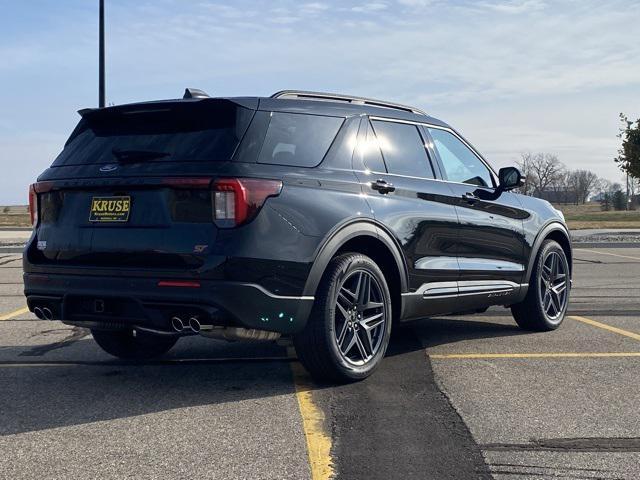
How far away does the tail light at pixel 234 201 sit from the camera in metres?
4.44

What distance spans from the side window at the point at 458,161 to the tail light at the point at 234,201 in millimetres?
Answer: 2276

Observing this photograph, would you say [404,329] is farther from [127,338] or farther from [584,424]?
[584,424]

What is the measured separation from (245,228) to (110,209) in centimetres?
90

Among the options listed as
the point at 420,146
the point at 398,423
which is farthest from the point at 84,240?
the point at 420,146

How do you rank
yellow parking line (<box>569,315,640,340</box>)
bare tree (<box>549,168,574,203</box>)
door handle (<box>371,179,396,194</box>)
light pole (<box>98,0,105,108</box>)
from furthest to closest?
bare tree (<box>549,168,574,203</box>), light pole (<box>98,0,105,108</box>), yellow parking line (<box>569,315,640,340</box>), door handle (<box>371,179,396,194</box>)

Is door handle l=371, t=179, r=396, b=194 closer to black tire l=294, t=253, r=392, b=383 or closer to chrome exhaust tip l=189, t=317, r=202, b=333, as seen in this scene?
black tire l=294, t=253, r=392, b=383

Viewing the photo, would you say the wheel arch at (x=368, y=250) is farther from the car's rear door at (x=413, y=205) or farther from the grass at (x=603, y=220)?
the grass at (x=603, y=220)

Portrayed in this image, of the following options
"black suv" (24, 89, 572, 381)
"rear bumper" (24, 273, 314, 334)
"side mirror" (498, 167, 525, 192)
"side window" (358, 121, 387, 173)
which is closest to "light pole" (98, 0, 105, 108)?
"side mirror" (498, 167, 525, 192)

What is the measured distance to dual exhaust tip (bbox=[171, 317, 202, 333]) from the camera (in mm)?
4477

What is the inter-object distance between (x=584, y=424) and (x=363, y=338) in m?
1.54

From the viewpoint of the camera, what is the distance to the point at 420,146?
20.1 ft

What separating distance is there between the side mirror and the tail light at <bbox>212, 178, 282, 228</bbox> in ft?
10.1

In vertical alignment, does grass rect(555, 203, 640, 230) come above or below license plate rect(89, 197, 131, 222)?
below

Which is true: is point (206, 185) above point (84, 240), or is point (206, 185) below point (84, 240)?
above
